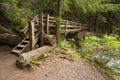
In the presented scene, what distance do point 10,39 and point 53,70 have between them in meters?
4.42

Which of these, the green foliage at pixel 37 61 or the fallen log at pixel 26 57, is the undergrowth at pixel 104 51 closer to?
the green foliage at pixel 37 61

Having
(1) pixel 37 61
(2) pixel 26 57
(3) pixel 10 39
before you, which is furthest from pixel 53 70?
(3) pixel 10 39

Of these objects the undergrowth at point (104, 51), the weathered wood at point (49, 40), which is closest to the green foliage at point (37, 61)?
the weathered wood at point (49, 40)

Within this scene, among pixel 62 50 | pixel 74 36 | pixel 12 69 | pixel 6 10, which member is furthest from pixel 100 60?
pixel 74 36

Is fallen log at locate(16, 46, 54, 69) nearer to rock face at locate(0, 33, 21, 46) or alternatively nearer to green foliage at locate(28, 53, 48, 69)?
green foliage at locate(28, 53, 48, 69)

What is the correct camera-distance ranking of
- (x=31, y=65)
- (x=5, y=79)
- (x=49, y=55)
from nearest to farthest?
(x=5, y=79)
(x=31, y=65)
(x=49, y=55)

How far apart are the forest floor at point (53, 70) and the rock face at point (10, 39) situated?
1.67 meters

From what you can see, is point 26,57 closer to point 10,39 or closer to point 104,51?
point 10,39

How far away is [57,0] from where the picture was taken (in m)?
9.50

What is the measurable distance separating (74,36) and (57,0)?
8.47 meters

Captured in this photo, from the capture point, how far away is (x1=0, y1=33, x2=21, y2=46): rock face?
1021 cm

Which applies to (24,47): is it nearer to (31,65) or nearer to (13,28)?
(31,65)

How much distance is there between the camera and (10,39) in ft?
34.1

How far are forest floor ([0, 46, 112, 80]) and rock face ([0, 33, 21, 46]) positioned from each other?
1671 millimetres
